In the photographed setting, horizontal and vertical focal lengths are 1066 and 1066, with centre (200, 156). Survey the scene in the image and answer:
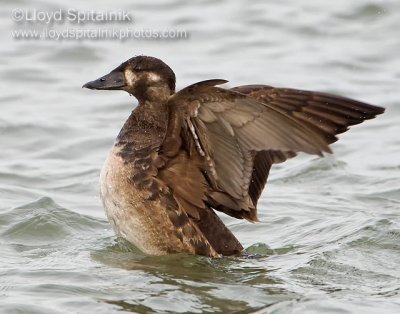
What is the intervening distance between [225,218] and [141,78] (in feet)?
6.50

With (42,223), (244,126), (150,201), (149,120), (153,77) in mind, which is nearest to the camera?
(244,126)

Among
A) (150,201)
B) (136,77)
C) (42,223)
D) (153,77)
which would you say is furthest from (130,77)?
(42,223)

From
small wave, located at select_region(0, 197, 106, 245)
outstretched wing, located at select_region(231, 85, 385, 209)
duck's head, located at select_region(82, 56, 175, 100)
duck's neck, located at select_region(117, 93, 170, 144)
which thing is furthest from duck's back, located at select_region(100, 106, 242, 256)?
small wave, located at select_region(0, 197, 106, 245)

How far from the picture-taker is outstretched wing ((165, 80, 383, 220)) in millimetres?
6828

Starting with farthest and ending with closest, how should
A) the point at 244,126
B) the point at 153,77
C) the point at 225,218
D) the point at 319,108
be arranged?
the point at 225,218, the point at 153,77, the point at 319,108, the point at 244,126

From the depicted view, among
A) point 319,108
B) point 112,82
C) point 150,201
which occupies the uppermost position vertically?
point 112,82

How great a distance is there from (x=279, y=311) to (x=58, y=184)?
4.12 m

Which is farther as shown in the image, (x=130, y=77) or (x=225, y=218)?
(x=225, y=218)

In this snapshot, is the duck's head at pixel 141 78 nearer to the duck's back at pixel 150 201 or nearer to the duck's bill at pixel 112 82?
the duck's bill at pixel 112 82

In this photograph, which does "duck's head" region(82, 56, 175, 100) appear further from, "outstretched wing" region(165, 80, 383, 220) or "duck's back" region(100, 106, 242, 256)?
"outstretched wing" region(165, 80, 383, 220)

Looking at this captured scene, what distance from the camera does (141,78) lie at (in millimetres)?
7879

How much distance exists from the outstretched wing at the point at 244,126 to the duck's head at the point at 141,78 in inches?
24.1

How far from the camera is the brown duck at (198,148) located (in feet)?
22.6

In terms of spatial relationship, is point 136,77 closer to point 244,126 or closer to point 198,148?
point 198,148
